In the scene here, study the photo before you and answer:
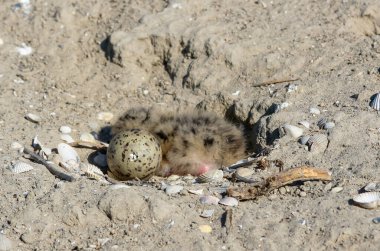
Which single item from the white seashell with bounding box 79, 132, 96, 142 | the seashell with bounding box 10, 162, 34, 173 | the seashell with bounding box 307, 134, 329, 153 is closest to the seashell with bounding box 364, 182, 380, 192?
the seashell with bounding box 307, 134, 329, 153

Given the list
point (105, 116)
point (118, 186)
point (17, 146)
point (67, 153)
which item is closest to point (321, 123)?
point (118, 186)

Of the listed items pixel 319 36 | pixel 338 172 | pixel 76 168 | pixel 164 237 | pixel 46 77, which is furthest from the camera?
pixel 46 77

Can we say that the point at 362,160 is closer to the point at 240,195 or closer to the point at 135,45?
the point at 240,195

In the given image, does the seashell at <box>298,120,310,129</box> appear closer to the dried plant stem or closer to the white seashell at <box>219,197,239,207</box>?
the white seashell at <box>219,197,239,207</box>

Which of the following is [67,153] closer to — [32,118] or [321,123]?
[32,118]

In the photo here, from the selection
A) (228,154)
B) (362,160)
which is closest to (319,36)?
(228,154)
